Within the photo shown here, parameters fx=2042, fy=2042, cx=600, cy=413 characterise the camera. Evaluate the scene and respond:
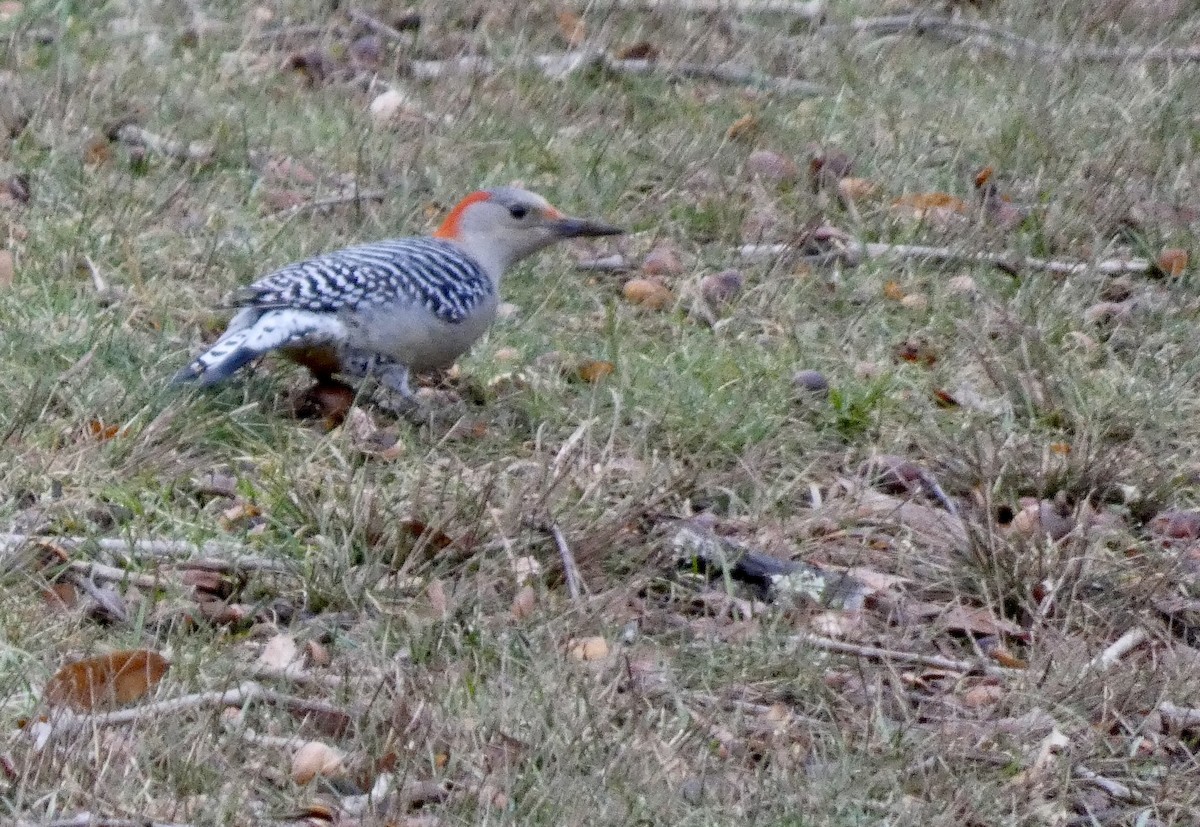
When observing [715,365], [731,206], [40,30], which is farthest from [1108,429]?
[40,30]

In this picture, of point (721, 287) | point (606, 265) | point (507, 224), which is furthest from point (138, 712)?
point (606, 265)

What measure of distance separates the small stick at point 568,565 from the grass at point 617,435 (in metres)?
0.04

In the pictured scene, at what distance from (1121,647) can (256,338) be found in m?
2.47

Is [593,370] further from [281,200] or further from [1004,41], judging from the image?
[1004,41]

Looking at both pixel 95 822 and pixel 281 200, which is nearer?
pixel 95 822

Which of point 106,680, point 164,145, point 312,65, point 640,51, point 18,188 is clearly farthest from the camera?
point 640,51

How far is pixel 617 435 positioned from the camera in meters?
5.74

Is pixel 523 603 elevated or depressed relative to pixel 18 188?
elevated

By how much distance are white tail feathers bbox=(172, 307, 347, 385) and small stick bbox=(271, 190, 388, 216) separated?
50.9 inches

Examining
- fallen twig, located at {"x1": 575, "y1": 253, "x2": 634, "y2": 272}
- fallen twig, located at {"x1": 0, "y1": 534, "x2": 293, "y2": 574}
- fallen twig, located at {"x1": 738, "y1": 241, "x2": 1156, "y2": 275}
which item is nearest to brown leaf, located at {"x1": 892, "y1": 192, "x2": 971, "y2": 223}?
fallen twig, located at {"x1": 738, "y1": 241, "x2": 1156, "y2": 275}

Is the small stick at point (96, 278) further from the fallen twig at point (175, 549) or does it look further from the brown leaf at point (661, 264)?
the brown leaf at point (661, 264)

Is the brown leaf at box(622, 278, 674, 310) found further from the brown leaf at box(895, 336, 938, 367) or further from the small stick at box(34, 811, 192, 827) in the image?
the small stick at box(34, 811, 192, 827)

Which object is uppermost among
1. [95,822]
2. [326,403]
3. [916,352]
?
[95,822]

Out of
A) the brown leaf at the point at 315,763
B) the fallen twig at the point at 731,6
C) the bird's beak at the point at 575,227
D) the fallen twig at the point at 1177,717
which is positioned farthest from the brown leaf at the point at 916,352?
the fallen twig at the point at 731,6
